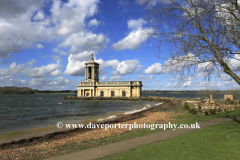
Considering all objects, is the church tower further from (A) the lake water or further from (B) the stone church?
(A) the lake water

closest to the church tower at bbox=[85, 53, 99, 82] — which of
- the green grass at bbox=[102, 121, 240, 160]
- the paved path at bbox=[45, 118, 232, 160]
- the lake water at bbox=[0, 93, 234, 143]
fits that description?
the lake water at bbox=[0, 93, 234, 143]

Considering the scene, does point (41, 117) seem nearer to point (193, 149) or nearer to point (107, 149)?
point (107, 149)

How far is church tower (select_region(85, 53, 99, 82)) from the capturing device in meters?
71.6

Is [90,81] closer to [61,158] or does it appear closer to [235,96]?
[235,96]

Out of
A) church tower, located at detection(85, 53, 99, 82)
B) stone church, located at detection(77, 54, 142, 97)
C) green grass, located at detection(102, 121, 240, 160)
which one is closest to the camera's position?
green grass, located at detection(102, 121, 240, 160)

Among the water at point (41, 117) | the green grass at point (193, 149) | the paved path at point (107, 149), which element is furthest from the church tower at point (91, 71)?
the green grass at point (193, 149)

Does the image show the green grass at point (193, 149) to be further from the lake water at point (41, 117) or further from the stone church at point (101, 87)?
the stone church at point (101, 87)

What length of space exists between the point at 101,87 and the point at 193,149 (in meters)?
64.6

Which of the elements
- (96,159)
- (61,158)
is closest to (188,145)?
(96,159)

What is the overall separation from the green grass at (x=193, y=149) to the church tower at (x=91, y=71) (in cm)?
6495

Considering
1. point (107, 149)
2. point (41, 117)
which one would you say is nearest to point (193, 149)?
point (107, 149)

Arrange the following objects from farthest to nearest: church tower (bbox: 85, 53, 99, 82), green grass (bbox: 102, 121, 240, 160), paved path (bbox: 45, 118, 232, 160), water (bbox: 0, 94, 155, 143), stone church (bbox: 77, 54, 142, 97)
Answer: church tower (bbox: 85, 53, 99, 82) → stone church (bbox: 77, 54, 142, 97) → water (bbox: 0, 94, 155, 143) → paved path (bbox: 45, 118, 232, 160) → green grass (bbox: 102, 121, 240, 160)

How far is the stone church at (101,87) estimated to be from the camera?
66938mm

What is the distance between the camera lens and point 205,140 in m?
8.08
